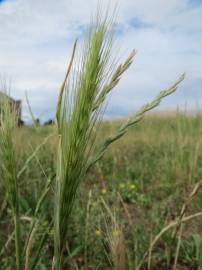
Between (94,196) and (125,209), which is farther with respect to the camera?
(94,196)

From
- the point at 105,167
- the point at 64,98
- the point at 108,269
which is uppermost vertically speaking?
the point at 64,98

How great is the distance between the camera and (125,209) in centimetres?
153

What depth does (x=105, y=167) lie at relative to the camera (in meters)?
5.08

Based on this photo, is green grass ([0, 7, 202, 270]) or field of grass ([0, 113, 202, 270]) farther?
field of grass ([0, 113, 202, 270])

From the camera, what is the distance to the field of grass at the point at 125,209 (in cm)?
176

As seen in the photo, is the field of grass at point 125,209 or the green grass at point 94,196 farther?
the field of grass at point 125,209

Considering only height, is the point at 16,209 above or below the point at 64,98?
below

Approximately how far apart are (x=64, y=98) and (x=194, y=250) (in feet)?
6.12

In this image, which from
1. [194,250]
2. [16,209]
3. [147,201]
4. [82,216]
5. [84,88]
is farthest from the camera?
[147,201]

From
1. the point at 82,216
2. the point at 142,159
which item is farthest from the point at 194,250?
the point at 142,159

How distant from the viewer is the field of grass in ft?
5.78

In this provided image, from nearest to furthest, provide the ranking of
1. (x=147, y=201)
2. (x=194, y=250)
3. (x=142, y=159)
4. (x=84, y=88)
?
(x=84, y=88) → (x=194, y=250) → (x=147, y=201) → (x=142, y=159)

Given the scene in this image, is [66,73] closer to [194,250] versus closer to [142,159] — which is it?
[194,250]

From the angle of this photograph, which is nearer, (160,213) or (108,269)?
(108,269)
